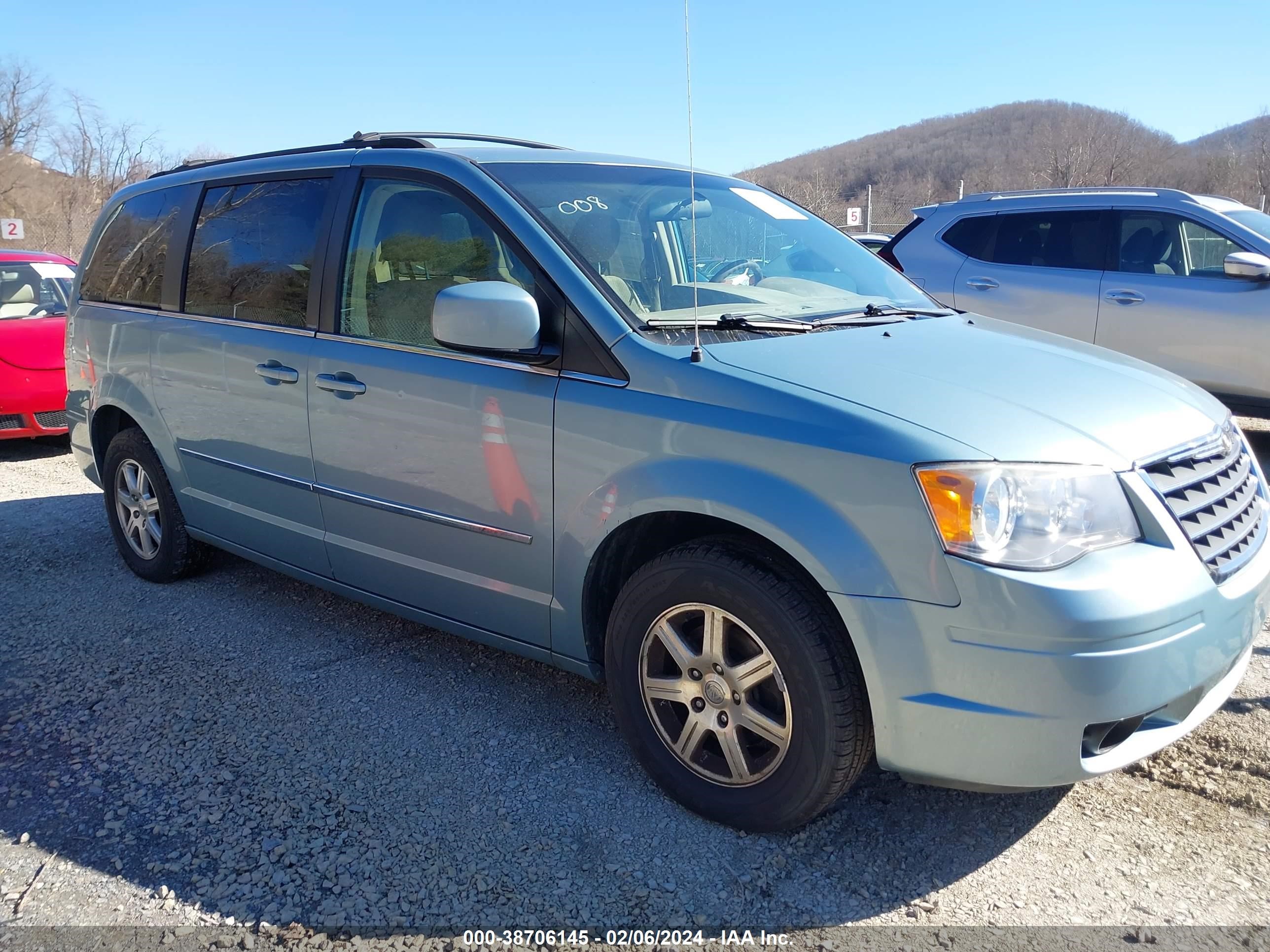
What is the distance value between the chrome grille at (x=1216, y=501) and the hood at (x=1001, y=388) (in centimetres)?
6

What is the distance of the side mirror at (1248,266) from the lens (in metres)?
6.23

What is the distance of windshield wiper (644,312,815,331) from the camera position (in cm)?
286

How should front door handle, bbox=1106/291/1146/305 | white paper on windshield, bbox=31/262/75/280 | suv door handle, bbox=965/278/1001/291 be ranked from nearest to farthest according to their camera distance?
front door handle, bbox=1106/291/1146/305 → suv door handle, bbox=965/278/1001/291 → white paper on windshield, bbox=31/262/75/280

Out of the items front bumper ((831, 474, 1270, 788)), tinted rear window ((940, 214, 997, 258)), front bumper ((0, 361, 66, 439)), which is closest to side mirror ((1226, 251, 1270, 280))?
tinted rear window ((940, 214, 997, 258))

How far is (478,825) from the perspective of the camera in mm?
2713

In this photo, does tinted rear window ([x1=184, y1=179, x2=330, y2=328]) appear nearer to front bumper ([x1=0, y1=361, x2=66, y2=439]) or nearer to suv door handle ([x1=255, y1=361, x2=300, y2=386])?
suv door handle ([x1=255, y1=361, x2=300, y2=386])

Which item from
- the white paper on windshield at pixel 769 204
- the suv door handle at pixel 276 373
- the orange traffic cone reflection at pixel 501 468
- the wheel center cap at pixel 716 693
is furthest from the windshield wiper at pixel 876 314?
the suv door handle at pixel 276 373

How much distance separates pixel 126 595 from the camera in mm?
4574

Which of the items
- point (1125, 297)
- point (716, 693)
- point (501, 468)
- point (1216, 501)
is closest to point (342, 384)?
point (501, 468)

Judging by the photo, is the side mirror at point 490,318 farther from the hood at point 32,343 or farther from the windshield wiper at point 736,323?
the hood at point 32,343

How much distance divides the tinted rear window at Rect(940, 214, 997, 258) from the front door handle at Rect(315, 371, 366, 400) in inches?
217

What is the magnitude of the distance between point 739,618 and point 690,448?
18.1 inches

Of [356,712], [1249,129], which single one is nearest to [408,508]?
[356,712]

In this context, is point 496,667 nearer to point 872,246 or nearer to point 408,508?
point 408,508
